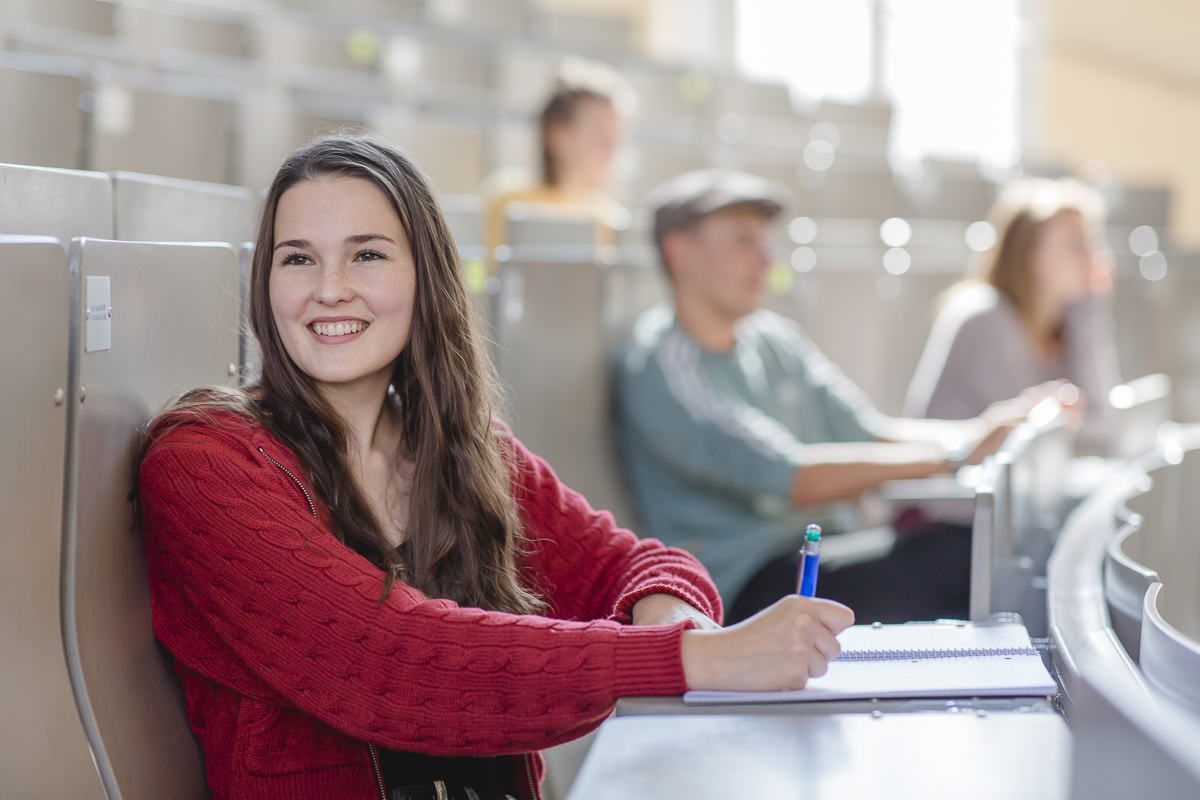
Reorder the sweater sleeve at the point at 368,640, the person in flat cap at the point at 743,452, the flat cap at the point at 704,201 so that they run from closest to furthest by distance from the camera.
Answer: the sweater sleeve at the point at 368,640, the person in flat cap at the point at 743,452, the flat cap at the point at 704,201

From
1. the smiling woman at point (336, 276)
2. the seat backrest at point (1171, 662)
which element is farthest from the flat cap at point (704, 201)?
the seat backrest at point (1171, 662)

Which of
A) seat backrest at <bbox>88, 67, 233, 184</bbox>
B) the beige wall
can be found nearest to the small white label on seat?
seat backrest at <bbox>88, 67, 233, 184</bbox>

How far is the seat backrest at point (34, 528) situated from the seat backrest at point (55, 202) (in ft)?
0.67

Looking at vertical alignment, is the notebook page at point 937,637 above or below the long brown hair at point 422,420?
below

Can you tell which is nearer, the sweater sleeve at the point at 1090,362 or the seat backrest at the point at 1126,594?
the seat backrest at the point at 1126,594

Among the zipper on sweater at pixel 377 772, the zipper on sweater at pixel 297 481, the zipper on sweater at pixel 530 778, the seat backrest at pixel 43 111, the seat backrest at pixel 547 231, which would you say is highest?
the seat backrest at pixel 43 111

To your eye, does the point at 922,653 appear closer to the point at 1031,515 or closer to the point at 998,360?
the point at 1031,515

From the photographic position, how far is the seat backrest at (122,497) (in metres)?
0.84

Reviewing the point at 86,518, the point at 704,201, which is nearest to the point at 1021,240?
the point at 704,201

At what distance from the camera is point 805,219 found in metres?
3.74

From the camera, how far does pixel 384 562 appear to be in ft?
3.32

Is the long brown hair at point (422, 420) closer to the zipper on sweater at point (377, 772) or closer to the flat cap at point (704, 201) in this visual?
the zipper on sweater at point (377, 772)

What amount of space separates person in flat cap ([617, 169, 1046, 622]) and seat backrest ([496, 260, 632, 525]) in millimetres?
46

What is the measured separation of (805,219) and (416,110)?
1246 millimetres
